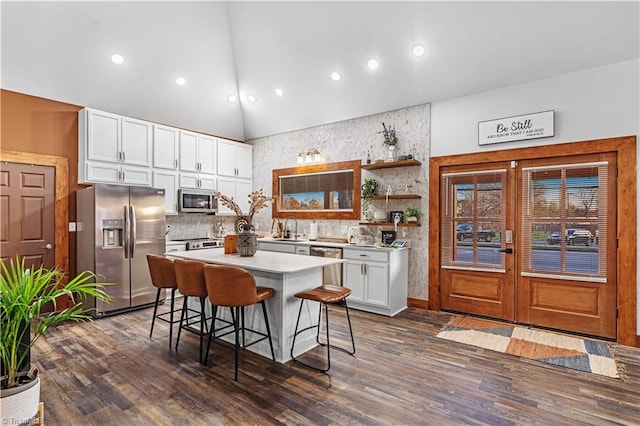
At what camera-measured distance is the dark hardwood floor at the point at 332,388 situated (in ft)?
7.53

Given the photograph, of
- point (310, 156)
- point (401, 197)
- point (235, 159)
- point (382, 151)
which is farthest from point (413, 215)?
point (235, 159)

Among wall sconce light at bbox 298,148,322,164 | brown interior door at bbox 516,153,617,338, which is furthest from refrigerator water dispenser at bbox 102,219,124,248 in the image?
brown interior door at bbox 516,153,617,338

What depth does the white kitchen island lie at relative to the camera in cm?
308

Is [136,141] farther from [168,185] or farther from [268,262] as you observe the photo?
[268,262]

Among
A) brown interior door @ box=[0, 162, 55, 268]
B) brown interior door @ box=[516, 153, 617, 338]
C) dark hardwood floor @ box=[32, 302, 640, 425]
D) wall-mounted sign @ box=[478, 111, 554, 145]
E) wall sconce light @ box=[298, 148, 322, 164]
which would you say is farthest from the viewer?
wall sconce light @ box=[298, 148, 322, 164]

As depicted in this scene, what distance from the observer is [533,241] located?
4102 mm

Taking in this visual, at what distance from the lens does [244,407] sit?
7.82 feet

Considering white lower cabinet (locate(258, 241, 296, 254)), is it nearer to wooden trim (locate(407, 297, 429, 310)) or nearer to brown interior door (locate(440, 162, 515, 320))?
wooden trim (locate(407, 297, 429, 310))

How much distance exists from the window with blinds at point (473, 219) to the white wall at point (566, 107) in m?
0.41

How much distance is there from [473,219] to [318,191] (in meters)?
2.64

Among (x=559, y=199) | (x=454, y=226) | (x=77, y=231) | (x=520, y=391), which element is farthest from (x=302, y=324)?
(x=77, y=231)

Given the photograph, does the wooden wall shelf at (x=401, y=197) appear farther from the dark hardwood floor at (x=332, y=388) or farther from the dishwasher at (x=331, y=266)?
the dark hardwood floor at (x=332, y=388)

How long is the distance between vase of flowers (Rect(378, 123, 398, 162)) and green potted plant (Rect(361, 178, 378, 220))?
0.42 metres

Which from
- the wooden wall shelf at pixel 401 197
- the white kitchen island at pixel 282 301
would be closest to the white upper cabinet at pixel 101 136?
the white kitchen island at pixel 282 301
